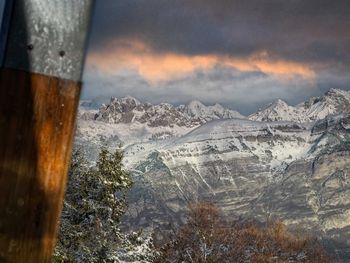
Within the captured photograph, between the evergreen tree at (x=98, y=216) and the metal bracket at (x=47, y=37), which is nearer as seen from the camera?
the metal bracket at (x=47, y=37)

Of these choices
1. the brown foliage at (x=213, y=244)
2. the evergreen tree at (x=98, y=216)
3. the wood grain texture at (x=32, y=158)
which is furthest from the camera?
the brown foliage at (x=213, y=244)

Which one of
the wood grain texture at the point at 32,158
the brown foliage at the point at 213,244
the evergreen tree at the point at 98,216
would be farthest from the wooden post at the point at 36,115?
the brown foliage at the point at 213,244

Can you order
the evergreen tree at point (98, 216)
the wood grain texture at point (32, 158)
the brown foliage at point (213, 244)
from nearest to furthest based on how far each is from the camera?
the wood grain texture at point (32, 158) < the evergreen tree at point (98, 216) < the brown foliage at point (213, 244)

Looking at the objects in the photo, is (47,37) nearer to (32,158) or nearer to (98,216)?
(32,158)

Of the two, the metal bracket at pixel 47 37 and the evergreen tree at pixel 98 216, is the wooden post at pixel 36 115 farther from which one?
the evergreen tree at pixel 98 216

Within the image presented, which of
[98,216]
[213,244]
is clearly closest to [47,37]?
[98,216]

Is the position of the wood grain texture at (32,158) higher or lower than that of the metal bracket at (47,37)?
lower
